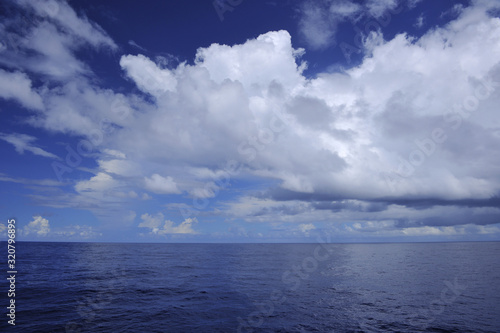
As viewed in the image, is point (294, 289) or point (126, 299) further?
point (294, 289)

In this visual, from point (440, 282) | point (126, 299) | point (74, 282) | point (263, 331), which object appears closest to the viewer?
point (263, 331)

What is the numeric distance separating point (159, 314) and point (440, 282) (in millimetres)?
50733

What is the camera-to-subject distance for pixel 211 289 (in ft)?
136

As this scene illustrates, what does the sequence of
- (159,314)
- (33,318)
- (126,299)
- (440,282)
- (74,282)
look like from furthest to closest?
(440,282), (74,282), (126,299), (159,314), (33,318)

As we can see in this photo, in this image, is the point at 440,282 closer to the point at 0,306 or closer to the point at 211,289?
the point at 211,289

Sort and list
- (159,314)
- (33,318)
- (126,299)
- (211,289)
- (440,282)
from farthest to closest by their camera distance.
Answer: (440,282) < (211,289) < (126,299) < (159,314) < (33,318)

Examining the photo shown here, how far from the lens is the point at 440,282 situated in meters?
49.1

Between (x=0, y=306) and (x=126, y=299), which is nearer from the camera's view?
(x=0, y=306)

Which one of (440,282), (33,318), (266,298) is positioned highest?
(33,318)

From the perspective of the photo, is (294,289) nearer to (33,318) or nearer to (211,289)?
(211,289)

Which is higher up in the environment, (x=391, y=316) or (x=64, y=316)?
(x=64, y=316)

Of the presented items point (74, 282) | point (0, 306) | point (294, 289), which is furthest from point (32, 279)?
point (294, 289)

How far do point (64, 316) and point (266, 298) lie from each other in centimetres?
2354

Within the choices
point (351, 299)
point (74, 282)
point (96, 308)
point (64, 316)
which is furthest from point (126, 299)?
point (351, 299)
